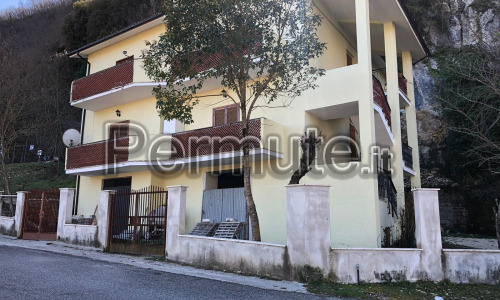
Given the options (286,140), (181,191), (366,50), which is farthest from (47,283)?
(366,50)

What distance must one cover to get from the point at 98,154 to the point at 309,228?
36.4 feet

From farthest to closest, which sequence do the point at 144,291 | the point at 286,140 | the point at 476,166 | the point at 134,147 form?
the point at 476,166, the point at 134,147, the point at 286,140, the point at 144,291

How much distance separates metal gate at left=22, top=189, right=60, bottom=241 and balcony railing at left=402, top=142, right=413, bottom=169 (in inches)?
531

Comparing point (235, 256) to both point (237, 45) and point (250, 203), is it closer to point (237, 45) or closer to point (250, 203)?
point (250, 203)

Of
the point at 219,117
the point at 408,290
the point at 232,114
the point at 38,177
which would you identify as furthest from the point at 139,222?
the point at 38,177

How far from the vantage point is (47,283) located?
22.5 feet

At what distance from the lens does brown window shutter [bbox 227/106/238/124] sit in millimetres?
14617

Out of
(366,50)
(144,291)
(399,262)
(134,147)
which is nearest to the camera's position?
(144,291)

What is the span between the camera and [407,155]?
53.0 ft

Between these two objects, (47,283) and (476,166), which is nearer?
(47,283)

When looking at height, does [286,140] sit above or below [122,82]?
below

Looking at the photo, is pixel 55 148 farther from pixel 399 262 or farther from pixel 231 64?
pixel 399 262

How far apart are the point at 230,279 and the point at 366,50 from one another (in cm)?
801

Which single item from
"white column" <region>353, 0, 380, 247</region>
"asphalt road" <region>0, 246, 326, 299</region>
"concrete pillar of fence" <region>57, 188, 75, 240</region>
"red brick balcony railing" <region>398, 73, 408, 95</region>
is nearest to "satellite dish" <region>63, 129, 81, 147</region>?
"concrete pillar of fence" <region>57, 188, 75, 240</region>
